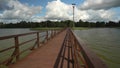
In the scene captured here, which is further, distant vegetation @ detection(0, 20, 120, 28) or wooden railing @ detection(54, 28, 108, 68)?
distant vegetation @ detection(0, 20, 120, 28)

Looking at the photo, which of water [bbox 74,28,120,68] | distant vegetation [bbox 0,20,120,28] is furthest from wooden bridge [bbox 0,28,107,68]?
distant vegetation [bbox 0,20,120,28]

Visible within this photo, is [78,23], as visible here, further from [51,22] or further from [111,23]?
[111,23]

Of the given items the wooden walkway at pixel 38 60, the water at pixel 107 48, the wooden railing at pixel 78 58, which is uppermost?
the wooden railing at pixel 78 58

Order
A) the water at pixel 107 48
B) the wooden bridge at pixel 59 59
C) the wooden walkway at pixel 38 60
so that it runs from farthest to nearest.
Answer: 1. the water at pixel 107 48
2. the wooden walkway at pixel 38 60
3. the wooden bridge at pixel 59 59

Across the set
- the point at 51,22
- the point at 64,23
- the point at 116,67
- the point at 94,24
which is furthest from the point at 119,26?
the point at 116,67

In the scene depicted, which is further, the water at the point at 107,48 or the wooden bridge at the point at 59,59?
the water at the point at 107,48

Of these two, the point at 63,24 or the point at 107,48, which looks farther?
the point at 63,24

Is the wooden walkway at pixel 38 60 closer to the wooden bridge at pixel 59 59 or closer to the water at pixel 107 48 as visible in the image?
the wooden bridge at pixel 59 59

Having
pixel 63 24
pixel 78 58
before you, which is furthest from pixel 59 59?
pixel 63 24

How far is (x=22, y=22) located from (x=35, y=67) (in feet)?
A: 601

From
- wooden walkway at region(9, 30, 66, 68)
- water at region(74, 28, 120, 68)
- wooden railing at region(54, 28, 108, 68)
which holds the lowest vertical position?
water at region(74, 28, 120, 68)

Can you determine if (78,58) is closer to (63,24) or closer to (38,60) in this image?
(38,60)

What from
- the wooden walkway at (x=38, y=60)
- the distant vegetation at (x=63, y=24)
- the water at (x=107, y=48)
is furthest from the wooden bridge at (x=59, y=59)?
the distant vegetation at (x=63, y=24)

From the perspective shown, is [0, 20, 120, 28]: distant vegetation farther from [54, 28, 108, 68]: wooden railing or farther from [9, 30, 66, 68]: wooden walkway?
[54, 28, 108, 68]: wooden railing
